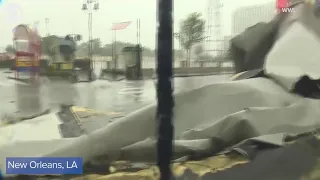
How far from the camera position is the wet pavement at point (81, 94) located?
1.04 metres

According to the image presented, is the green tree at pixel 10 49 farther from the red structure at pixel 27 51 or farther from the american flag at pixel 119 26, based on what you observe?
the american flag at pixel 119 26

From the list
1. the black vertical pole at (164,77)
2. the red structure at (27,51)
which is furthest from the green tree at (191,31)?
the red structure at (27,51)

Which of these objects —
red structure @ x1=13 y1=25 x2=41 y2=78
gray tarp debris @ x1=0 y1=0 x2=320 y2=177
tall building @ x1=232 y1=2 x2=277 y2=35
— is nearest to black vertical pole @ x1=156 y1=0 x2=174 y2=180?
gray tarp debris @ x1=0 y1=0 x2=320 y2=177

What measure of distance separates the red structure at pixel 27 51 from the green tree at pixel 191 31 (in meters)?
0.34

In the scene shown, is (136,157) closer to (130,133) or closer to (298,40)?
(130,133)

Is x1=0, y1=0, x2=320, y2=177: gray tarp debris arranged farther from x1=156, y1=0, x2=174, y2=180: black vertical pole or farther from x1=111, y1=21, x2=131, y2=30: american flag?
x1=111, y1=21, x2=131, y2=30: american flag

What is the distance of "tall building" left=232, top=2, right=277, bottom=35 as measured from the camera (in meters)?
1.10

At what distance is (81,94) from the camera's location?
3.49ft

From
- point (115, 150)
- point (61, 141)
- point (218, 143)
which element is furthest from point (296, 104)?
point (61, 141)
